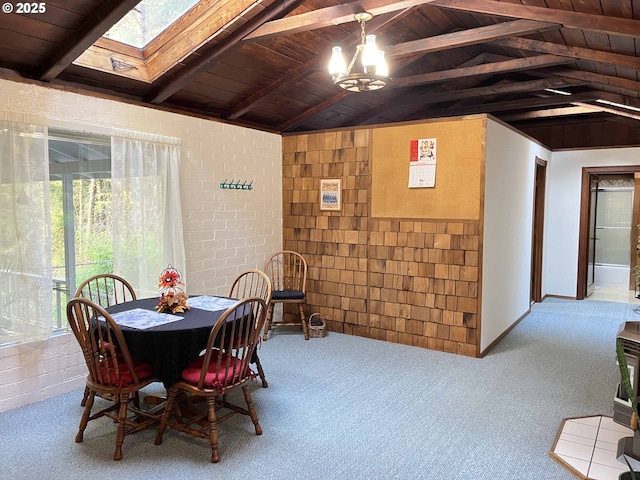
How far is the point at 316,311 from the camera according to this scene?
17.6 feet

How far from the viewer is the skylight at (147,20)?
3609 millimetres

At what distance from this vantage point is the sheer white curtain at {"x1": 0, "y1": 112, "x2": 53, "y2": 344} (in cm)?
308

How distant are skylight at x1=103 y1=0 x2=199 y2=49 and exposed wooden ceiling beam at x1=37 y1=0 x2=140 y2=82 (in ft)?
1.77

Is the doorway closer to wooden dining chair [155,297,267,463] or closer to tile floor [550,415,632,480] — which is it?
tile floor [550,415,632,480]

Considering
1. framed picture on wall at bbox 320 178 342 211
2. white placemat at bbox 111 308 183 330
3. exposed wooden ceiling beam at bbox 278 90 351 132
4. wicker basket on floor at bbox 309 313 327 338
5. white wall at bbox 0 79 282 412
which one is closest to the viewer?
white placemat at bbox 111 308 183 330

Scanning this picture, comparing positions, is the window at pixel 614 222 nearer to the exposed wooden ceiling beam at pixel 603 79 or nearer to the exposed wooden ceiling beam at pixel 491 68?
the exposed wooden ceiling beam at pixel 603 79

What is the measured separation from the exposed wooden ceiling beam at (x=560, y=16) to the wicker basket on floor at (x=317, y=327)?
3242 mm

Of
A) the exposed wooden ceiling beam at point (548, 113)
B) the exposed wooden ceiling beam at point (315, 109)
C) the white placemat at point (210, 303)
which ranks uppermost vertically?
the exposed wooden ceiling beam at point (548, 113)

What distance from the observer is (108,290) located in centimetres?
381

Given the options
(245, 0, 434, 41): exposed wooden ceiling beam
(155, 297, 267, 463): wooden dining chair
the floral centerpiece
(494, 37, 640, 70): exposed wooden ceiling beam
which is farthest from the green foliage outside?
(494, 37, 640, 70): exposed wooden ceiling beam

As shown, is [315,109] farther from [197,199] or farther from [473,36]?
[473,36]

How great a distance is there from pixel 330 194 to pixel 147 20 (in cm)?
243

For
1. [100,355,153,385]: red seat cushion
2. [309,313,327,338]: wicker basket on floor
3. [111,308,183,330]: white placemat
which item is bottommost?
[309,313,327,338]: wicker basket on floor

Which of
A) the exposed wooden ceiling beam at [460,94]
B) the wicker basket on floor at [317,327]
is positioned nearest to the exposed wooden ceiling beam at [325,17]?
the wicker basket on floor at [317,327]
